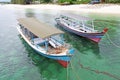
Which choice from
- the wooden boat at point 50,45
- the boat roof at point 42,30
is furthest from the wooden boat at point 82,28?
the boat roof at point 42,30

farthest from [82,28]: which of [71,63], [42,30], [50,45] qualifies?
[71,63]

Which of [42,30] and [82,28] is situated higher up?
[42,30]

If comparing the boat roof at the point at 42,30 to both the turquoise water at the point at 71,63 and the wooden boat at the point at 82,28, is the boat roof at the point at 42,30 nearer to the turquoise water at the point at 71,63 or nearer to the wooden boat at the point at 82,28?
the turquoise water at the point at 71,63

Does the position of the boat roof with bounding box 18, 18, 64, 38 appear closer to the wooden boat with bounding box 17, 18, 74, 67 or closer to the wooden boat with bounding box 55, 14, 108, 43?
the wooden boat with bounding box 17, 18, 74, 67

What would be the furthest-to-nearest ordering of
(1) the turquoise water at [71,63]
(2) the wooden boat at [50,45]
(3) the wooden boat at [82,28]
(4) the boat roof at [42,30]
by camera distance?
(3) the wooden boat at [82,28] < (4) the boat roof at [42,30] < (2) the wooden boat at [50,45] < (1) the turquoise water at [71,63]

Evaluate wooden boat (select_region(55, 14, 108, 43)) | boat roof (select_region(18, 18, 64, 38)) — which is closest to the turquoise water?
wooden boat (select_region(55, 14, 108, 43))

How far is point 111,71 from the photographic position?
17484mm

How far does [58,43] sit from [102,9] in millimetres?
33791

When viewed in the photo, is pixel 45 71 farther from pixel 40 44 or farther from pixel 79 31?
pixel 79 31

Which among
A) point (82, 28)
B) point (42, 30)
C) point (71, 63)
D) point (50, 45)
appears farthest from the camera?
point (82, 28)

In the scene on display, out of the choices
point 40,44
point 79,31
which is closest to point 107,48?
point 79,31

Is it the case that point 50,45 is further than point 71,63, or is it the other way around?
point 50,45

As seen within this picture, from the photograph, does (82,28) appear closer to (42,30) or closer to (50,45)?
(50,45)

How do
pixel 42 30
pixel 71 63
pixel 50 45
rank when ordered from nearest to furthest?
pixel 71 63, pixel 42 30, pixel 50 45
